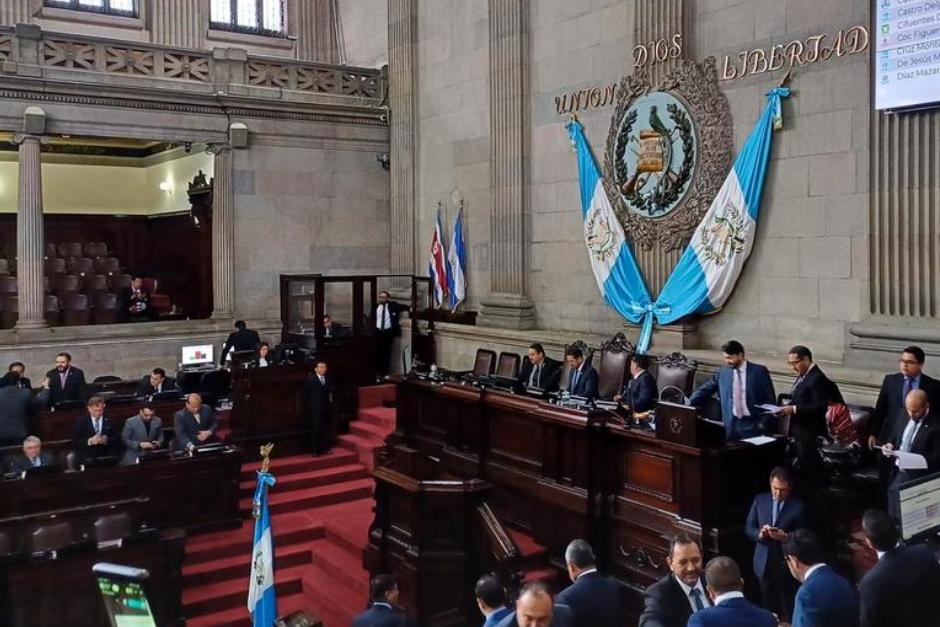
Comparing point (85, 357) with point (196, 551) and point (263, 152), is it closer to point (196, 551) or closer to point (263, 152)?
point (263, 152)

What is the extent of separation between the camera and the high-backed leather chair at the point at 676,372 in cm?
903

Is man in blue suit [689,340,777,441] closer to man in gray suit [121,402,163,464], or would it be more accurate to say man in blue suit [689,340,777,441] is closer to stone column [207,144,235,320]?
man in gray suit [121,402,163,464]

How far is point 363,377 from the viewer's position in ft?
42.7

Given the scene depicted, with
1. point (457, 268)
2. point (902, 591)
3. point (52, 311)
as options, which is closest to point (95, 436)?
point (52, 311)

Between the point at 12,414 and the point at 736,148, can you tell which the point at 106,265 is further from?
the point at 736,148

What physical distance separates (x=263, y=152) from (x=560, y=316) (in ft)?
20.1

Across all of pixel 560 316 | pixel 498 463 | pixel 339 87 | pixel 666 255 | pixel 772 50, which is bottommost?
pixel 498 463

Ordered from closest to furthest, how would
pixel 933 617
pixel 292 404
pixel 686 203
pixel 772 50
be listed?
pixel 933 617
pixel 772 50
pixel 686 203
pixel 292 404

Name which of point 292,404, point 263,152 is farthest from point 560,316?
point 263,152

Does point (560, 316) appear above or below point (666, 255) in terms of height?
below

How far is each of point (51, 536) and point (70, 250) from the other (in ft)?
35.3

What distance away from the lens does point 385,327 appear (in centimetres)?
1438

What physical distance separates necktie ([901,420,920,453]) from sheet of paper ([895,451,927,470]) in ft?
0.98

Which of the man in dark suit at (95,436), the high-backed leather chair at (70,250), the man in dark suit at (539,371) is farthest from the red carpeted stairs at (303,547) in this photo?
the high-backed leather chair at (70,250)
